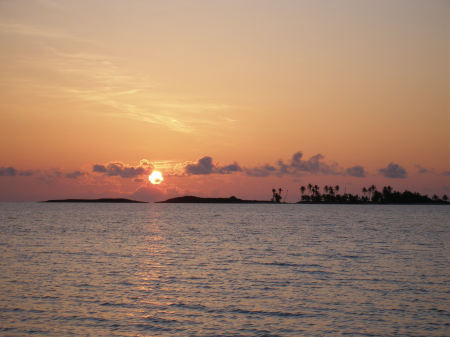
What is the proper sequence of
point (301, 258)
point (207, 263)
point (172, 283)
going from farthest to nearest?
1. point (301, 258)
2. point (207, 263)
3. point (172, 283)

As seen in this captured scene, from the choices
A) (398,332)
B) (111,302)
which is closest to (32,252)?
(111,302)

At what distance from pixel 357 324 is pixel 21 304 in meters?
21.3

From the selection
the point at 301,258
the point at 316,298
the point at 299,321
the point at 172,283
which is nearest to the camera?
the point at 299,321

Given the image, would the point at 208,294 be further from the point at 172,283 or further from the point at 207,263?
the point at 207,263

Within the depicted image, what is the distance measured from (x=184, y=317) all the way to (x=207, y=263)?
892 inches

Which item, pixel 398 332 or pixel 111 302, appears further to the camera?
pixel 111 302

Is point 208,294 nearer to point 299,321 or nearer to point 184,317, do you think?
point 184,317

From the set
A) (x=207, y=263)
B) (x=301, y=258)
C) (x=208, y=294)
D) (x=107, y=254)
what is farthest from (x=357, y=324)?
(x=107, y=254)

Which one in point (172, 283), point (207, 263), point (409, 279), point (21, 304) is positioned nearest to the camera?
point (21, 304)

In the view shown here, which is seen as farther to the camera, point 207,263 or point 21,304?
point 207,263

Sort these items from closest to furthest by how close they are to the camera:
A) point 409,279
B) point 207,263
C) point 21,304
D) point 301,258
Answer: point 21,304
point 409,279
point 207,263
point 301,258

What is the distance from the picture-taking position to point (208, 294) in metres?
33.8

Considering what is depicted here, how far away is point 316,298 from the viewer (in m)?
32.9

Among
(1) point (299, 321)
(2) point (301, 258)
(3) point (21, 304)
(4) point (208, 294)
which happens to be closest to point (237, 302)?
(4) point (208, 294)
